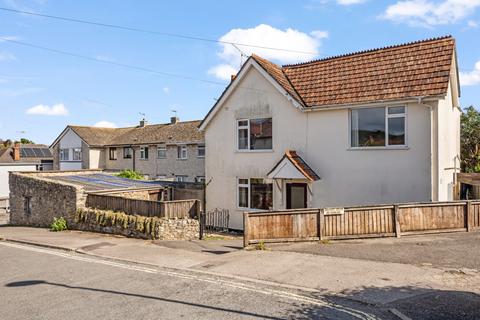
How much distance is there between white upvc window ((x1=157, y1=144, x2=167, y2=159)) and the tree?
78.7 ft

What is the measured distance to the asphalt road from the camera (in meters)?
6.75

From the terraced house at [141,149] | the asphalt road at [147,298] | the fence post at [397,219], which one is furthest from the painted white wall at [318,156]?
the terraced house at [141,149]

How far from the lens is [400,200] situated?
48.5 feet

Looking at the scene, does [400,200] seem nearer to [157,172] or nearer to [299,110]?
[299,110]

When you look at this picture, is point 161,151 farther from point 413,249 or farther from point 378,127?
point 413,249

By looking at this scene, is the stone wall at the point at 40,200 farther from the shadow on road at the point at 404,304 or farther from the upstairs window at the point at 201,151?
the shadow on road at the point at 404,304

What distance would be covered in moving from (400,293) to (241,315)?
3.16m

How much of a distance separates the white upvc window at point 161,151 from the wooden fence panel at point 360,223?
25957 millimetres

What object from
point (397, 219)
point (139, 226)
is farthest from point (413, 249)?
point (139, 226)

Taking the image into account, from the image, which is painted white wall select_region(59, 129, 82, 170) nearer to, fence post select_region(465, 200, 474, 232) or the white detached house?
the white detached house

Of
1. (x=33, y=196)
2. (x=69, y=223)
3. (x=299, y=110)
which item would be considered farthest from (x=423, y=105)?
(x=33, y=196)

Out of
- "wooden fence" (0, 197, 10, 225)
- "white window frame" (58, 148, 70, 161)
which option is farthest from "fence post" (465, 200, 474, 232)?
"white window frame" (58, 148, 70, 161)

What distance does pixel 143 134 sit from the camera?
133ft

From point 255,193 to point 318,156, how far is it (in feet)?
12.0
